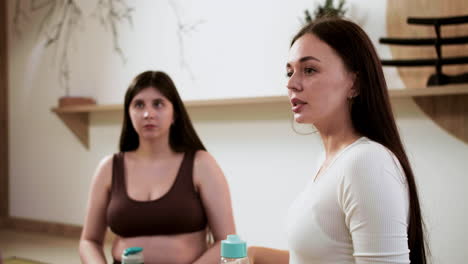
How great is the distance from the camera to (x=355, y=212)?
85cm

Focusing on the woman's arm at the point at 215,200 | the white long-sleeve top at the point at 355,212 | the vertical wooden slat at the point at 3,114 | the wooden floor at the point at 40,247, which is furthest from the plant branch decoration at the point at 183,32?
the white long-sleeve top at the point at 355,212

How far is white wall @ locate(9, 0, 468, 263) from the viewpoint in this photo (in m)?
2.65

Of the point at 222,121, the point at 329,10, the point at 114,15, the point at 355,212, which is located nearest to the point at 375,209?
the point at 355,212

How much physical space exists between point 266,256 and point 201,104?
2.14 metres

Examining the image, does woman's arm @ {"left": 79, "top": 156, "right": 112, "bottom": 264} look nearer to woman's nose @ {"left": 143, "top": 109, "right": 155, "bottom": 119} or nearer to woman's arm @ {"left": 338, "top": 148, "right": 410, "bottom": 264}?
woman's nose @ {"left": 143, "top": 109, "right": 155, "bottom": 119}

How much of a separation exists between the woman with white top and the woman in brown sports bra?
0.82 metres

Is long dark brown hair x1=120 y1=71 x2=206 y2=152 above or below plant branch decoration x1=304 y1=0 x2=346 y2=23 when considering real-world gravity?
below

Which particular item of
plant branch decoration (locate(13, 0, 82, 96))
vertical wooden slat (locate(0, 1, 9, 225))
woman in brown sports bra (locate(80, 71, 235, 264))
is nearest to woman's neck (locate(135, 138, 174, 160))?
woman in brown sports bra (locate(80, 71, 235, 264))

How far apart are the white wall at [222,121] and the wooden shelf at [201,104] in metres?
0.09

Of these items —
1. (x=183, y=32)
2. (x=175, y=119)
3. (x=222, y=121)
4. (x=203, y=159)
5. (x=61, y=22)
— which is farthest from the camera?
(x=61, y=22)

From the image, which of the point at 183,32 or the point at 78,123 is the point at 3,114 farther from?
the point at 183,32

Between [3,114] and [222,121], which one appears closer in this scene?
[222,121]

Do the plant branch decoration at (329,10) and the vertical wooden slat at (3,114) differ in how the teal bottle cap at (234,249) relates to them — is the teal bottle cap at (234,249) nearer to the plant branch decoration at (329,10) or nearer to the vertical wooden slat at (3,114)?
the plant branch decoration at (329,10)

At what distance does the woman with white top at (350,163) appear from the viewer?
84cm
